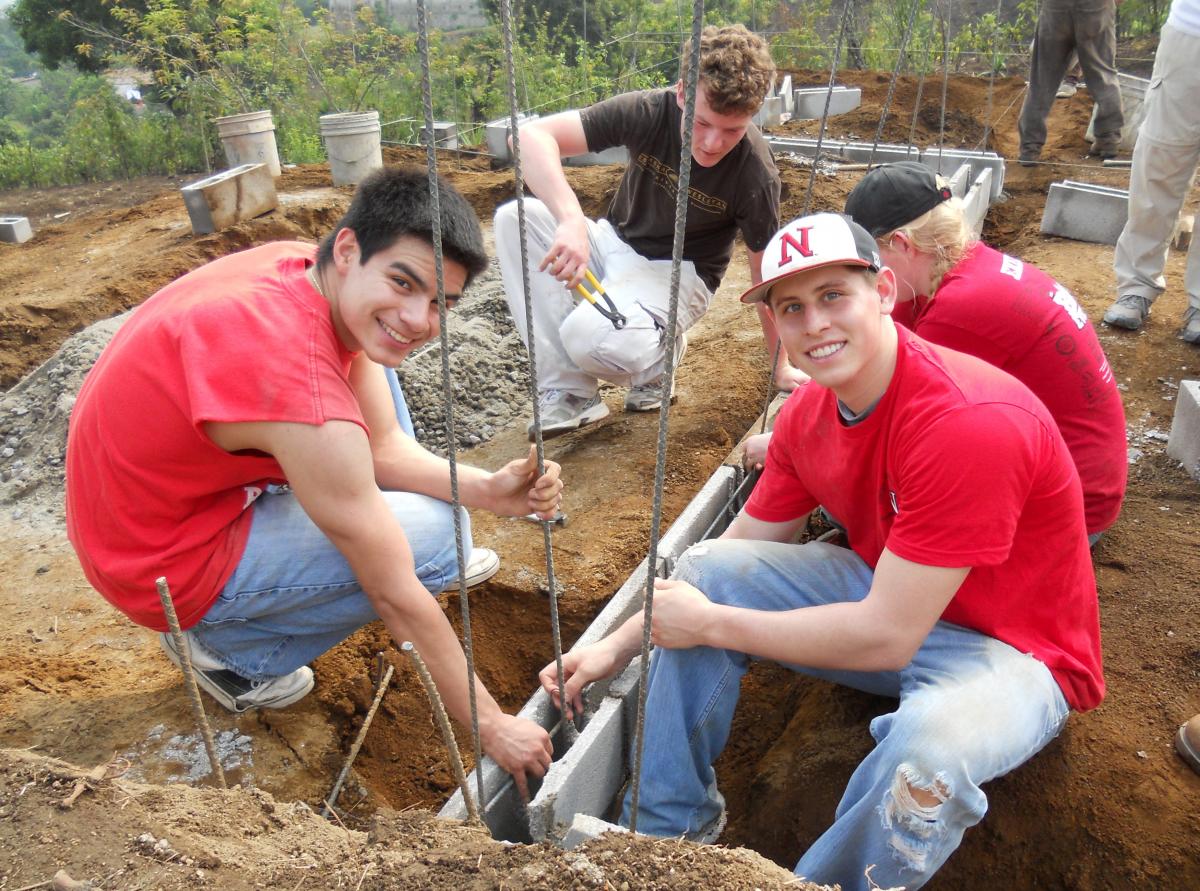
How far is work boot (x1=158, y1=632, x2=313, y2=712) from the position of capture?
230 cm

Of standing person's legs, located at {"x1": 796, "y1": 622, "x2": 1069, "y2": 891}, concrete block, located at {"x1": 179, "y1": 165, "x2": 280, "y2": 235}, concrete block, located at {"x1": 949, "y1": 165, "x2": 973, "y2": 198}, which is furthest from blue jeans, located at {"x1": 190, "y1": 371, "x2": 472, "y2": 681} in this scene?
concrete block, located at {"x1": 179, "y1": 165, "x2": 280, "y2": 235}

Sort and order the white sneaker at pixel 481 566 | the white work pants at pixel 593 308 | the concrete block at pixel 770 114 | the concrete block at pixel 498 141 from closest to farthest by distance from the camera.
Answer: the white sneaker at pixel 481 566
the white work pants at pixel 593 308
the concrete block at pixel 498 141
the concrete block at pixel 770 114

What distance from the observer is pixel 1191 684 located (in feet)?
7.45

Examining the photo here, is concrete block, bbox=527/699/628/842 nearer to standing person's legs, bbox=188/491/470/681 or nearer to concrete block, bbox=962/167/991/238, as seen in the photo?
standing person's legs, bbox=188/491/470/681

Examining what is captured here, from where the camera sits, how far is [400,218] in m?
1.85

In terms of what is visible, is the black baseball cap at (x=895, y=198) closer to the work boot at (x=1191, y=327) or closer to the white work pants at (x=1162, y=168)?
the white work pants at (x=1162, y=168)

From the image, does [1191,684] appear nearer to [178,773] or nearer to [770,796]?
[770,796]

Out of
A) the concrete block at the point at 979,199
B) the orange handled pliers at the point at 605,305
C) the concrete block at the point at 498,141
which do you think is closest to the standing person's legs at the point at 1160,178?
the concrete block at the point at 979,199

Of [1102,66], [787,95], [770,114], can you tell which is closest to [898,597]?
[1102,66]

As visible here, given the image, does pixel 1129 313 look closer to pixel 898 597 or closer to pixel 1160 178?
pixel 1160 178

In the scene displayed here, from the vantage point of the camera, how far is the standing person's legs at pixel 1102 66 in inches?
262

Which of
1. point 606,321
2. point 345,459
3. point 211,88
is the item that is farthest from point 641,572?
point 211,88

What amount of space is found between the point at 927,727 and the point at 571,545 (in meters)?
1.83

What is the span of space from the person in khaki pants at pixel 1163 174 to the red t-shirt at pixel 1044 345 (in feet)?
7.70
